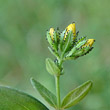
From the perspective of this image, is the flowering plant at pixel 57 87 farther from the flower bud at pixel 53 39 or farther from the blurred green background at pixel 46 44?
the blurred green background at pixel 46 44

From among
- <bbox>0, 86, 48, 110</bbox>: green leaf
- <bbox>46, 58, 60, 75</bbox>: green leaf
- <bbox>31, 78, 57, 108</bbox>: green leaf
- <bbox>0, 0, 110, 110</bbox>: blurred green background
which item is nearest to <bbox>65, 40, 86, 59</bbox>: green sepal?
<bbox>46, 58, 60, 75</bbox>: green leaf

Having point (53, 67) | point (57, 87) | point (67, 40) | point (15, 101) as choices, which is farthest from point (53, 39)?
point (15, 101)

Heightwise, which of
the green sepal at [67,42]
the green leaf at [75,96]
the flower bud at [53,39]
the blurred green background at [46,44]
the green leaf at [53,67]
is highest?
the blurred green background at [46,44]

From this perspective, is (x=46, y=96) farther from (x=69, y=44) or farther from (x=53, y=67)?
(x=69, y=44)

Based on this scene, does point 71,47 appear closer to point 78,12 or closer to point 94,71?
point 94,71

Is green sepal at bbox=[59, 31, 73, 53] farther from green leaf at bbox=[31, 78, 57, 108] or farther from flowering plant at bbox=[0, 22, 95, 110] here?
green leaf at bbox=[31, 78, 57, 108]

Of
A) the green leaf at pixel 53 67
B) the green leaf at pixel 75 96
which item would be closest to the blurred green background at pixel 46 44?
the green leaf at pixel 75 96

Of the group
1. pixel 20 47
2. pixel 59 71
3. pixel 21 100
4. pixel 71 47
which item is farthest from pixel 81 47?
pixel 20 47

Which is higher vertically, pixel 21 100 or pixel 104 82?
pixel 104 82
